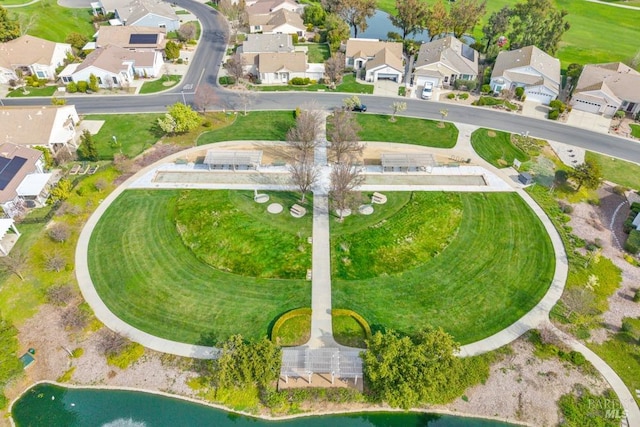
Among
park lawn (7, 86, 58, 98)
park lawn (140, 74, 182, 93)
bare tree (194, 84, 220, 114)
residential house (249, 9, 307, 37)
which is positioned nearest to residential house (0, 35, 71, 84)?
park lawn (7, 86, 58, 98)

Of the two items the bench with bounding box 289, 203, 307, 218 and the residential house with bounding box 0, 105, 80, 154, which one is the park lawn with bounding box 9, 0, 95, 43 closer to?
the residential house with bounding box 0, 105, 80, 154

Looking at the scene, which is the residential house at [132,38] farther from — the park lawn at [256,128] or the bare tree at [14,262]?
the bare tree at [14,262]

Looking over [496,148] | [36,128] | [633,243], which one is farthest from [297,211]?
[36,128]

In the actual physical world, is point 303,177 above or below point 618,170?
above

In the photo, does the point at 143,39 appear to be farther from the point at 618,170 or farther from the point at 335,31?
the point at 618,170

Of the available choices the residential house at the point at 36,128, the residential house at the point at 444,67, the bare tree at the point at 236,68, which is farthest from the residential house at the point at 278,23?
the residential house at the point at 36,128

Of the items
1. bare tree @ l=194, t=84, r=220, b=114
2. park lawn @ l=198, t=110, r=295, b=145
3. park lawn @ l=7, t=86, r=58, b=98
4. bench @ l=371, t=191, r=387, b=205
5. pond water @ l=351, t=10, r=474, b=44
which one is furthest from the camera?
pond water @ l=351, t=10, r=474, b=44

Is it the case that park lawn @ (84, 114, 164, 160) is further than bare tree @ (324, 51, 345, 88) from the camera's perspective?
No
